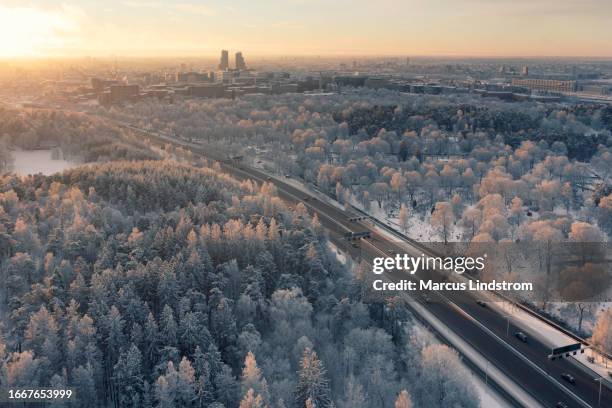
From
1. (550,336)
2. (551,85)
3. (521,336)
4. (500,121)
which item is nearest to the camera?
(521,336)

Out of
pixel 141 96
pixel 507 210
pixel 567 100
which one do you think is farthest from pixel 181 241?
pixel 567 100

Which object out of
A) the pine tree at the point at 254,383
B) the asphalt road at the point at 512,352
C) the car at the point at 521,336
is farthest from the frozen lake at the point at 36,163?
the car at the point at 521,336

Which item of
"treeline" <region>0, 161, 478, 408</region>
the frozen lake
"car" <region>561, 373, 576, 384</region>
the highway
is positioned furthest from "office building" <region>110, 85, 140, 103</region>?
"car" <region>561, 373, 576, 384</region>

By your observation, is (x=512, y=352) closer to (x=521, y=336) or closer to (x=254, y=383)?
(x=521, y=336)

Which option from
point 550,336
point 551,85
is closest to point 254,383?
point 550,336

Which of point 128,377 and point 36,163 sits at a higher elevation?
point 36,163

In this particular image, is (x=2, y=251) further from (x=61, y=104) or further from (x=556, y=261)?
(x=61, y=104)

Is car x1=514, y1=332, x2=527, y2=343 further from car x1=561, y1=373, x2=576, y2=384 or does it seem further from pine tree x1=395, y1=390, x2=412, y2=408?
pine tree x1=395, y1=390, x2=412, y2=408

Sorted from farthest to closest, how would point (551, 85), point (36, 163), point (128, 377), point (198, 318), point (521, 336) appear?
point (551, 85) → point (36, 163) → point (521, 336) → point (198, 318) → point (128, 377)
